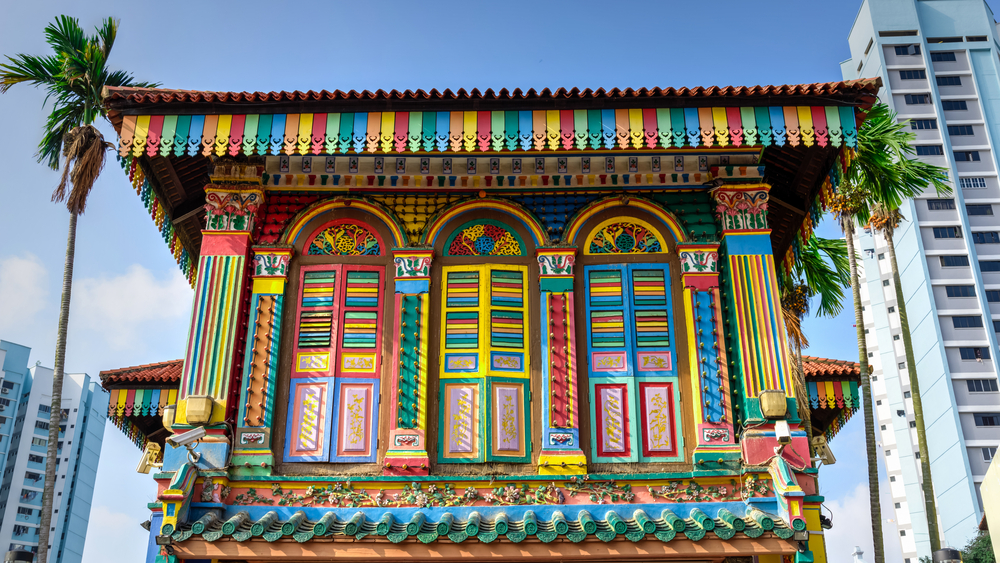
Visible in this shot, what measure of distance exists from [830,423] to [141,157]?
1166 cm

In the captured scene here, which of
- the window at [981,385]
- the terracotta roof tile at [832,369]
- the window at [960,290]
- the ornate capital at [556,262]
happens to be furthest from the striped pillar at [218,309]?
the window at [960,290]

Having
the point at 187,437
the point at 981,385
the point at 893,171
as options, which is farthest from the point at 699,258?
A: the point at 981,385

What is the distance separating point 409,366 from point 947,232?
6126 centimetres

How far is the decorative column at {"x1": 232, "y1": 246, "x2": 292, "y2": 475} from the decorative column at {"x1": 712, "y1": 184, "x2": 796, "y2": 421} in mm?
5497

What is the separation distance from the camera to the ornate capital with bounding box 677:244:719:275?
10336mm

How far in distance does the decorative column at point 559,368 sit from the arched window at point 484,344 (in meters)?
0.21

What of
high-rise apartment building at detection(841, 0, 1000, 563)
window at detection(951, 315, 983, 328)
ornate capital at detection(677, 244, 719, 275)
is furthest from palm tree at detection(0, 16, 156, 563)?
window at detection(951, 315, 983, 328)

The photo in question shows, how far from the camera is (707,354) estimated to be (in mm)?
9930

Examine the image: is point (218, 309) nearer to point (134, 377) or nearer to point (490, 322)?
point (134, 377)

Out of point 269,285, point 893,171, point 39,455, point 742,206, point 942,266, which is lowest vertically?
point 269,285

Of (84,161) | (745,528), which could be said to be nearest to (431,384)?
(745,528)

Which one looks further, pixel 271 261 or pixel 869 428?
pixel 869 428

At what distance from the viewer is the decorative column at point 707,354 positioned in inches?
373

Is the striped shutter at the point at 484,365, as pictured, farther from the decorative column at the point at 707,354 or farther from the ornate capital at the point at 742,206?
the ornate capital at the point at 742,206
